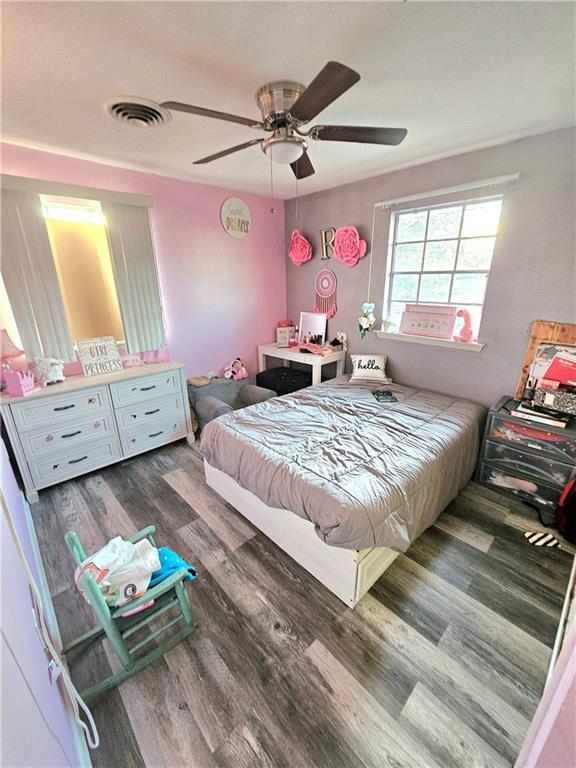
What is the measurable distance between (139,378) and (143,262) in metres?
1.03

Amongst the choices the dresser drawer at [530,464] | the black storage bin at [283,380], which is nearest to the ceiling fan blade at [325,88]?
the dresser drawer at [530,464]

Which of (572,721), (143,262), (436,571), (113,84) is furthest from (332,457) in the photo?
(143,262)

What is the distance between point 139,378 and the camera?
2623 millimetres

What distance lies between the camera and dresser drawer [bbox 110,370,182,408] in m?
2.54

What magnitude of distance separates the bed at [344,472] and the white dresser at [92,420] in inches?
33.1

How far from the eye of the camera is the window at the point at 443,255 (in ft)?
7.90

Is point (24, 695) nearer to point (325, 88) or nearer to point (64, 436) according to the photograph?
point (325, 88)

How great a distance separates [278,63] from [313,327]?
2496mm

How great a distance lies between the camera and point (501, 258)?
7.48ft

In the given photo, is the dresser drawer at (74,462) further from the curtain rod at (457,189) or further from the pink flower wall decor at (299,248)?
the curtain rod at (457,189)

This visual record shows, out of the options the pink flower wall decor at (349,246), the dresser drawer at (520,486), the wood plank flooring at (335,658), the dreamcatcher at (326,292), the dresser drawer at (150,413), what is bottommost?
the wood plank flooring at (335,658)

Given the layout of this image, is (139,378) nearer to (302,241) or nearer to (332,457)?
(332,457)

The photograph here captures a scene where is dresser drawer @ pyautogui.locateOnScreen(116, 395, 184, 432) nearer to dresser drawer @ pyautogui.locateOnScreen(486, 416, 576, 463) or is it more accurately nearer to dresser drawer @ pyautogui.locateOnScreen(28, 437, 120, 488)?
dresser drawer @ pyautogui.locateOnScreen(28, 437, 120, 488)

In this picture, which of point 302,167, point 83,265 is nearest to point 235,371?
point 83,265
